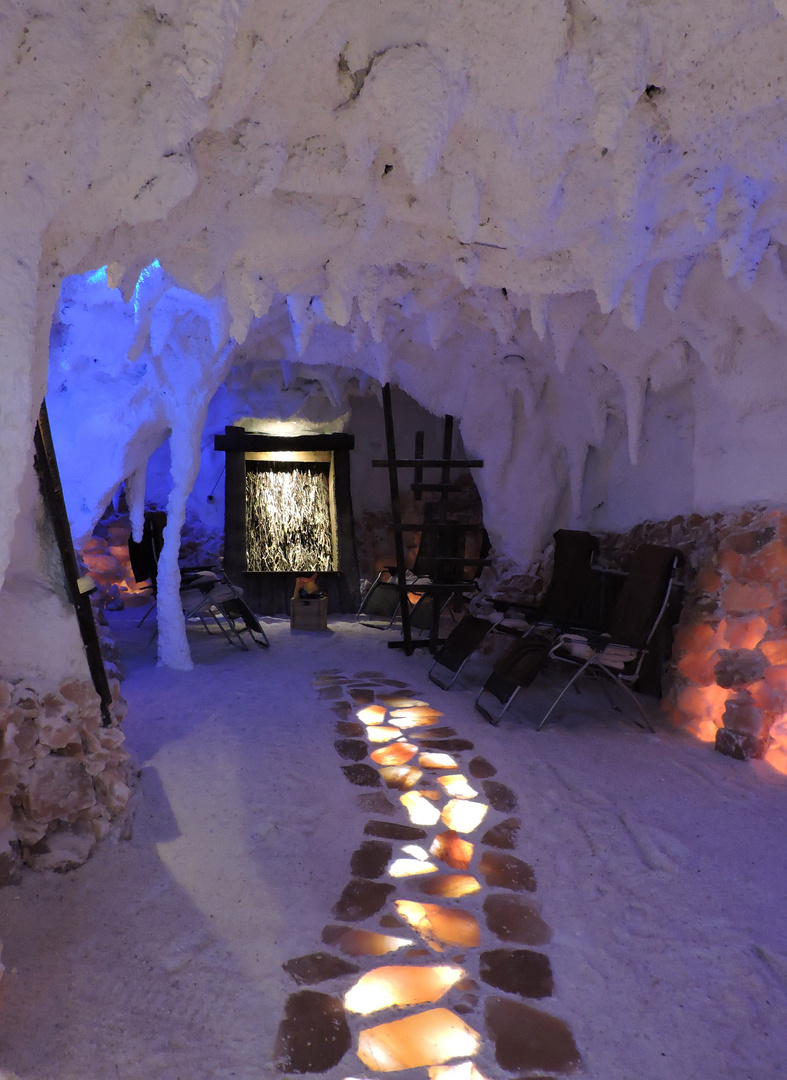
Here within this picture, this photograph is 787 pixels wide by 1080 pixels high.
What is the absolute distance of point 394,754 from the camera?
3.40 meters

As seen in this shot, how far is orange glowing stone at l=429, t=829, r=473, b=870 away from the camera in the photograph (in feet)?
8.01

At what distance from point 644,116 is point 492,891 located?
2581 millimetres

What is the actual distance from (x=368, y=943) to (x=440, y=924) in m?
0.25

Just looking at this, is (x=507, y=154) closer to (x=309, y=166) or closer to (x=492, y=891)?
(x=309, y=166)

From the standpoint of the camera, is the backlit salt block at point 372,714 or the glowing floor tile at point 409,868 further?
the backlit salt block at point 372,714

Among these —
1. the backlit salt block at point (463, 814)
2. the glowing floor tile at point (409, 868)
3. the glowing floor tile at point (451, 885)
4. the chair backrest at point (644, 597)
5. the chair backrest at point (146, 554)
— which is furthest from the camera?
the chair backrest at point (146, 554)

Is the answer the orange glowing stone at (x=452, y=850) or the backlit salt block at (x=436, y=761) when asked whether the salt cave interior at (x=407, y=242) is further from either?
the orange glowing stone at (x=452, y=850)

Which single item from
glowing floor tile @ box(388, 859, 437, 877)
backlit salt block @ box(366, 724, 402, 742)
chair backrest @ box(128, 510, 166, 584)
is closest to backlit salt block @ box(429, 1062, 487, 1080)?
glowing floor tile @ box(388, 859, 437, 877)

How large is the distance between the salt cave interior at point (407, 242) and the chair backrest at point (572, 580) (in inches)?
14.3

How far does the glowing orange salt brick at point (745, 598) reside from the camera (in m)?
3.53

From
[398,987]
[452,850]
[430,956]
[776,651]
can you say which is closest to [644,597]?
[776,651]

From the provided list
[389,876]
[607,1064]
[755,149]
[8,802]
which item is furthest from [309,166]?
[607,1064]

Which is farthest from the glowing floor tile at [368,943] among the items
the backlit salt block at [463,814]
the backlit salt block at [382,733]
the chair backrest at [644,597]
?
the chair backrest at [644,597]

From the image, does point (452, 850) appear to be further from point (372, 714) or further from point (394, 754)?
point (372, 714)
